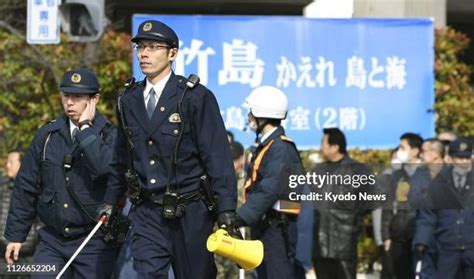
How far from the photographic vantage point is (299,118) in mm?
13742

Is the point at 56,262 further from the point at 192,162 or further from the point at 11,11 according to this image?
the point at 11,11

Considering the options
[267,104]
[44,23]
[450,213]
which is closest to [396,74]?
[450,213]

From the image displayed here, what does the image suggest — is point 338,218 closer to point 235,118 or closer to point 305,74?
point 235,118

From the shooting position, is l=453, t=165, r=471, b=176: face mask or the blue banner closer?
l=453, t=165, r=471, b=176: face mask

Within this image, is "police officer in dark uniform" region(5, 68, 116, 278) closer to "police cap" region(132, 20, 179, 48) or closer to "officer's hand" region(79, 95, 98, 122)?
"officer's hand" region(79, 95, 98, 122)

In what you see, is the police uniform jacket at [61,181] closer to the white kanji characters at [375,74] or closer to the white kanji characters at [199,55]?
the white kanji characters at [199,55]

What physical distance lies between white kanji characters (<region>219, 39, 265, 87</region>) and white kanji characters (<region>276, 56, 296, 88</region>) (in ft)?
0.78

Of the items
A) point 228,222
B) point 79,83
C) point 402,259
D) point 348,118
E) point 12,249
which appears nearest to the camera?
point 228,222

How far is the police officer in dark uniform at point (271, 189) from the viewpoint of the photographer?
28.4 ft

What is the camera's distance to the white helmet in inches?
353

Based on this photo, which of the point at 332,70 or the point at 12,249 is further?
the point at 332,70

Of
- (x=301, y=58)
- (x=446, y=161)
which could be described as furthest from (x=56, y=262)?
(x=301, y=58)

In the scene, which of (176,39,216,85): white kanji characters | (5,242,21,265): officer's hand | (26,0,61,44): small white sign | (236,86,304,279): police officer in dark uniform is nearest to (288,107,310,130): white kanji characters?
(176,39,216,85): white kanji characters

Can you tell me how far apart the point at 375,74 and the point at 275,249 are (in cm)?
584
